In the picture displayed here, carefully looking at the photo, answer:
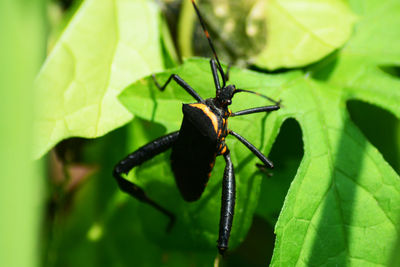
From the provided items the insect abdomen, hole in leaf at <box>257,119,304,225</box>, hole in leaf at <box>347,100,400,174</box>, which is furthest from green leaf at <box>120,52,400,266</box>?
hole in leaf at <box>347,100,400,174</box>

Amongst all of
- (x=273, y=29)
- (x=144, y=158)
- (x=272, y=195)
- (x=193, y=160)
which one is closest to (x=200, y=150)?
(x=193, y=160)

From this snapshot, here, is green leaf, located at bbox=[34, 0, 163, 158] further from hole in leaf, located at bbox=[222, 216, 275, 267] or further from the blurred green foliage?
hole in leaf, located at bbox=[222, 216, 275, 267]

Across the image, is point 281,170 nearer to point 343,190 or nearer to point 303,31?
point 343,190

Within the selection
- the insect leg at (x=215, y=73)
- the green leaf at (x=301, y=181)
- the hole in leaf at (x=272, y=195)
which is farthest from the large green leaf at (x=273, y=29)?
the hole in leaf at (x=272, y=195)

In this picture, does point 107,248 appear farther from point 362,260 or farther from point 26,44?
point 26,44

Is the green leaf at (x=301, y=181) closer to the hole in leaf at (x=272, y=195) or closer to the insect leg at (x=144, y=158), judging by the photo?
the insect leg at (x=144, y=158)
